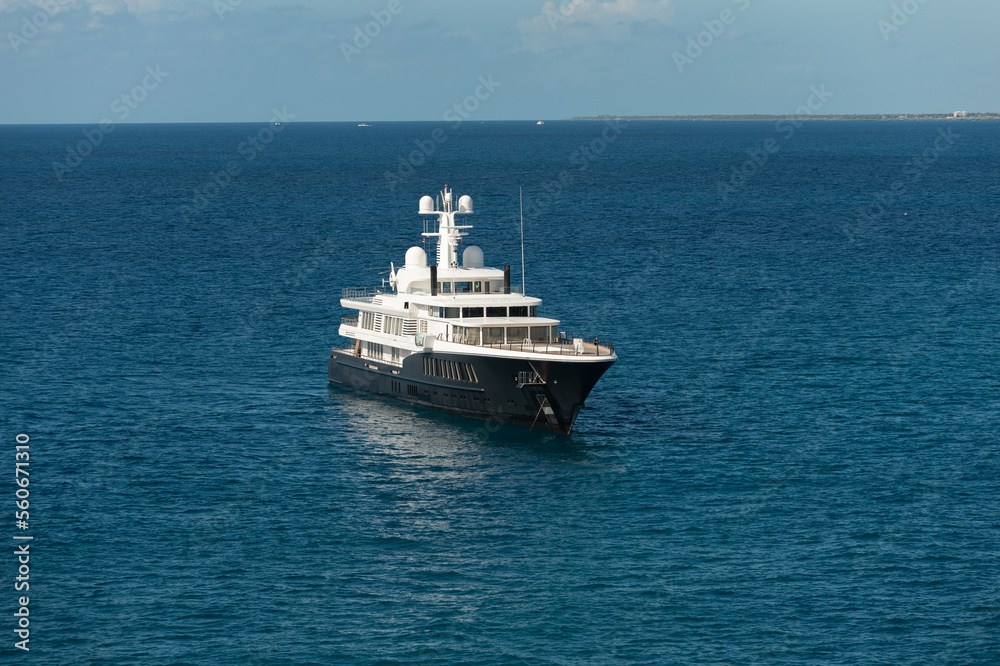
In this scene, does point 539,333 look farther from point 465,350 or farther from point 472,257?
point 472,257

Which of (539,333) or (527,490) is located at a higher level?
(539,333)

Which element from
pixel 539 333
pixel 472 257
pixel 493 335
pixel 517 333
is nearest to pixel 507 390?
pixel 493 335

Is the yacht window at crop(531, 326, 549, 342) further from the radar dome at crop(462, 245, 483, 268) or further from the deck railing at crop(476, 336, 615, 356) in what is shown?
the radar dome at crop(462, 245, 483, 268)

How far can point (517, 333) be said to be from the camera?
7612cm

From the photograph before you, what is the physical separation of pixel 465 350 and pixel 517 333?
143 inches

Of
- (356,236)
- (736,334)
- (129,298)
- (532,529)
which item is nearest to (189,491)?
(532,529)

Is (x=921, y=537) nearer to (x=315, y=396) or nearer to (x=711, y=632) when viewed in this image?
(x=711, y=632)

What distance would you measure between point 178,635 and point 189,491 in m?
16.9

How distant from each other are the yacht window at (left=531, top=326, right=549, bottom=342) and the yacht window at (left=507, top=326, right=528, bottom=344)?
49 centimetres

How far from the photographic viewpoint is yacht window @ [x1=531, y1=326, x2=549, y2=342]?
7588cm

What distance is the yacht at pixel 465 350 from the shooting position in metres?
71.8

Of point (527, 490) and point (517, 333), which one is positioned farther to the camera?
point (517, 333)

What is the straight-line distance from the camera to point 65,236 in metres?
166

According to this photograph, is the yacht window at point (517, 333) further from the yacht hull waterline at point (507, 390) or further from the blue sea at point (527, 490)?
the blue sea at point (527, 490)
